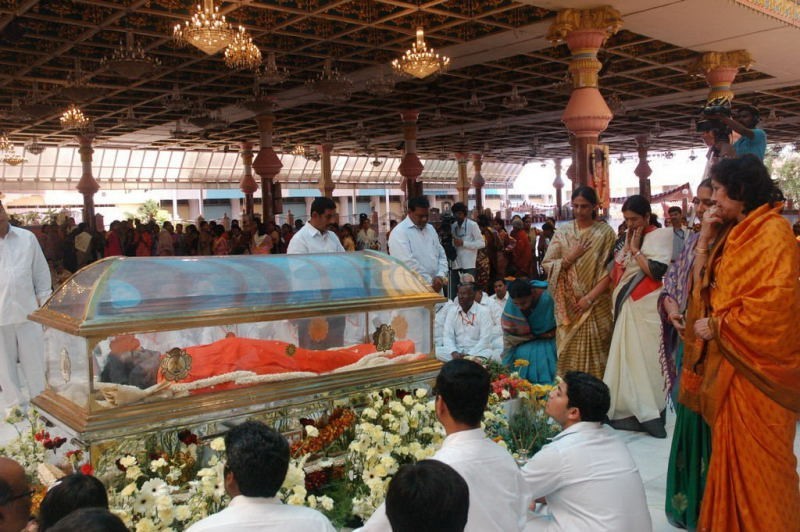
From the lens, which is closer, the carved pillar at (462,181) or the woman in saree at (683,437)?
the woman in saree at (683,437)

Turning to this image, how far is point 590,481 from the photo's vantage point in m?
2.10

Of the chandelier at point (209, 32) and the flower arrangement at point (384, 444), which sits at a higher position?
the chandelier at point (209, 32)

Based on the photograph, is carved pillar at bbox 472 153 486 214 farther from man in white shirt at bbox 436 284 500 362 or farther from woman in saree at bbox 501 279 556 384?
woman in saree at bbox 501 279 556 384

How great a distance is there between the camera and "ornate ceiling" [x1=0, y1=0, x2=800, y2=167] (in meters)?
8.41

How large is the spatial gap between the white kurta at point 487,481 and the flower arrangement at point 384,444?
1.77ft

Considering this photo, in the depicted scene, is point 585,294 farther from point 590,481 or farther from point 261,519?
point 261,519

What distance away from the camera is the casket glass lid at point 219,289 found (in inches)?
110

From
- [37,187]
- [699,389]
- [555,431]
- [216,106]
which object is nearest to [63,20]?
[216,106]

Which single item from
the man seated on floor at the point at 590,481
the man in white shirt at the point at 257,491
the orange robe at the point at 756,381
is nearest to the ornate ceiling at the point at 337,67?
the orange robe at the point at 756,381

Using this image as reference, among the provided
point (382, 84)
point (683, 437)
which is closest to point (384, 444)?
point (683, 437)

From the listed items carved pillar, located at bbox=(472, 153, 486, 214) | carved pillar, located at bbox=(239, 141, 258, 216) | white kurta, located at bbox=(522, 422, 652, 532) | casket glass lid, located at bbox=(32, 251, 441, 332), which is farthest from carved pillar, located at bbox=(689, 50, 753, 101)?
carved pillar, located at bbox=(472, 153, 486, 214)

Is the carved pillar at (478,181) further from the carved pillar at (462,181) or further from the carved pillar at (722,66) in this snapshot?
the carved pillar at (722,66)

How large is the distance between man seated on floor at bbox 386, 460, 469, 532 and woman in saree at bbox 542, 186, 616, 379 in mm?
2928

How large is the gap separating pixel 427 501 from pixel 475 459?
1.68 ft
